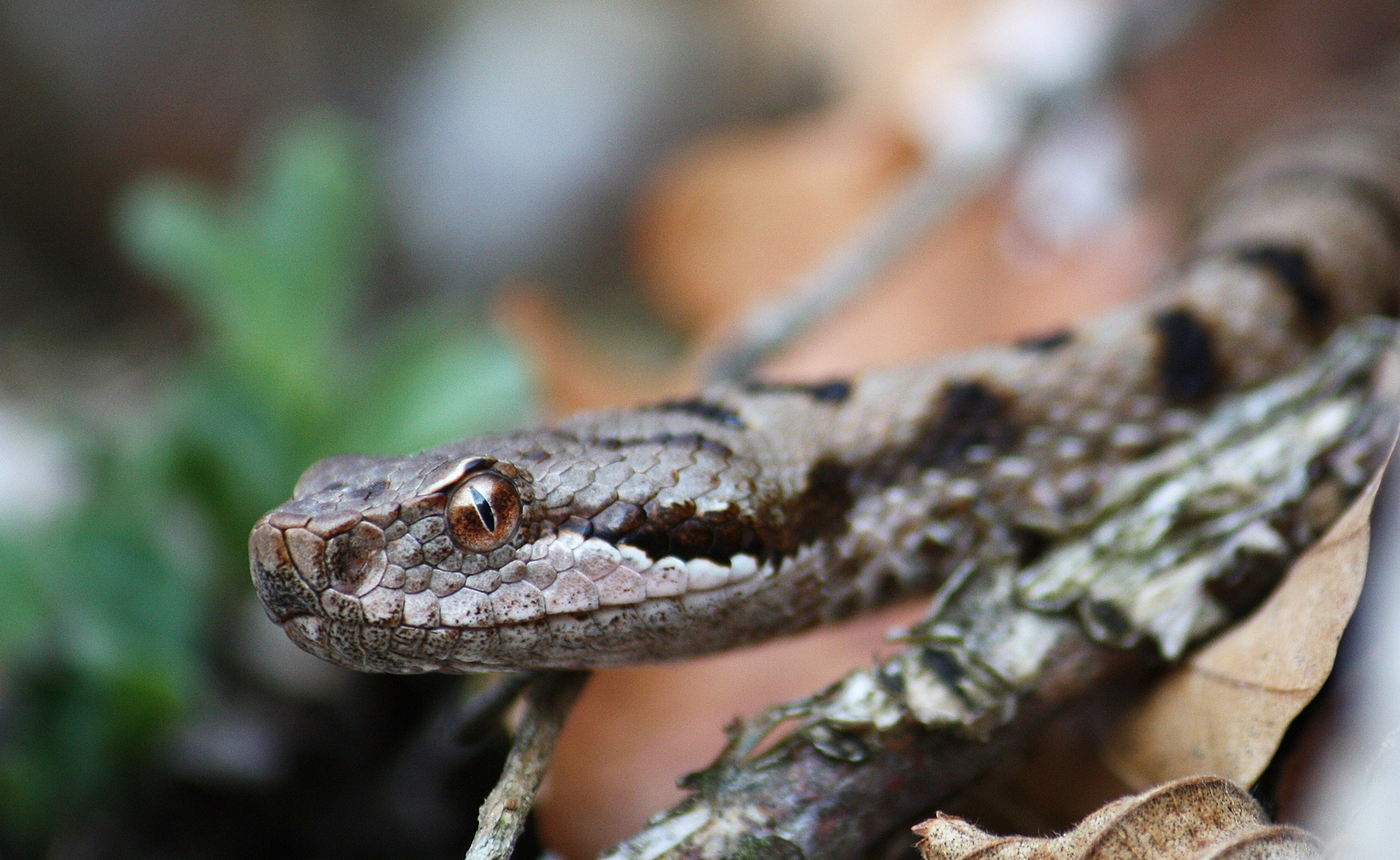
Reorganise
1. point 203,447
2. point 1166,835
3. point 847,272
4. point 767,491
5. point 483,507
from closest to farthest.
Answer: point 1166,835, point 483,507, point 767,491, point 203,447, point 847,272

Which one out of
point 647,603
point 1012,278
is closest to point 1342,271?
point 1012,278

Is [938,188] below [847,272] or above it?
above

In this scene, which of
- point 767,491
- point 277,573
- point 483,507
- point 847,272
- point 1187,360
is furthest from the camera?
point 847,272

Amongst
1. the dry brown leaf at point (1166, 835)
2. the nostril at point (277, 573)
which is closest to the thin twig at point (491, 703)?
the nostril at point (277, 573)

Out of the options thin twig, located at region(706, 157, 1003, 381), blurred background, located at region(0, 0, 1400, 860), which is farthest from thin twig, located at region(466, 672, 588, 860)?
thin twig, located at region(706, 157, 1003, 381)

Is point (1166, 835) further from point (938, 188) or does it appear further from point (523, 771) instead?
point (938, 188)

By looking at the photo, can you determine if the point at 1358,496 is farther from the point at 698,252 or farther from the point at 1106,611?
the point at 698,252

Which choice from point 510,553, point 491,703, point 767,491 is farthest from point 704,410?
point 491,703
